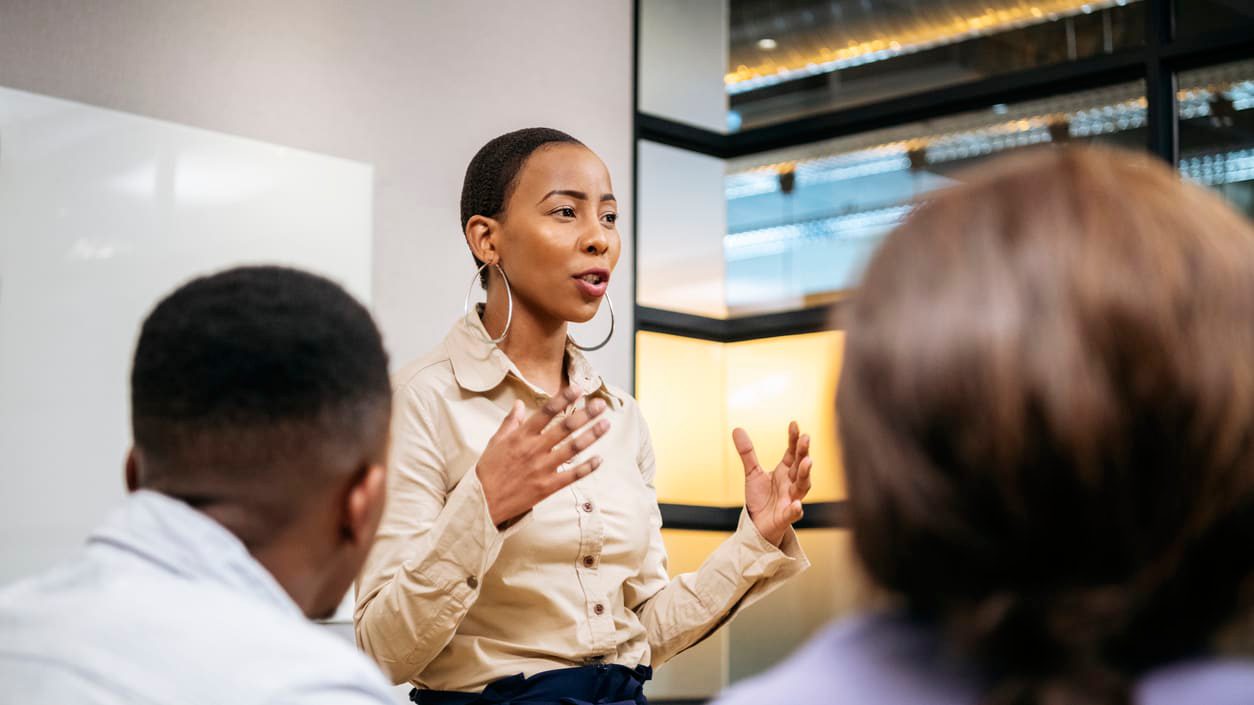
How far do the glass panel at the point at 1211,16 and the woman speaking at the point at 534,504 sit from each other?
7.94 ft

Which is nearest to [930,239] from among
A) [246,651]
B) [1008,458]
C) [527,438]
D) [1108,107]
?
[1008,458]

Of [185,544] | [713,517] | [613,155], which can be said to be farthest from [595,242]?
[713,517]

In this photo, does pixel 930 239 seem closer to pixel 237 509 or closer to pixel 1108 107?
pixel 237 509

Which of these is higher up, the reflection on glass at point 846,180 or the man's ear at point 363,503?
the reflection on glass at point 846,180

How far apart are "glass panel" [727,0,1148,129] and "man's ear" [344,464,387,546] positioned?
11.2ft

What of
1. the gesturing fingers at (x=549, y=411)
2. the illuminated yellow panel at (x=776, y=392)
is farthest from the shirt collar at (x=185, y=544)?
the illuminated yellow panel at (x=776, y=392)

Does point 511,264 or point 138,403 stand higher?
point 511,264

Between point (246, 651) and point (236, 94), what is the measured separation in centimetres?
268

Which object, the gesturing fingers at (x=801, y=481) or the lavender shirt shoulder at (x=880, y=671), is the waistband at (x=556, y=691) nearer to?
the gesturing fingers at (x=801, y=481)

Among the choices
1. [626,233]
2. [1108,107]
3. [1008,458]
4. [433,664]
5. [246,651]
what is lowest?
[433,664]

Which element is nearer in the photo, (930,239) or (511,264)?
(930,239)

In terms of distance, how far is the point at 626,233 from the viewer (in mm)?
4273

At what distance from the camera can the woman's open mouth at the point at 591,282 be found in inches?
75.0

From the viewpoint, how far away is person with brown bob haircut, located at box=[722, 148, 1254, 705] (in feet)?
1.72
